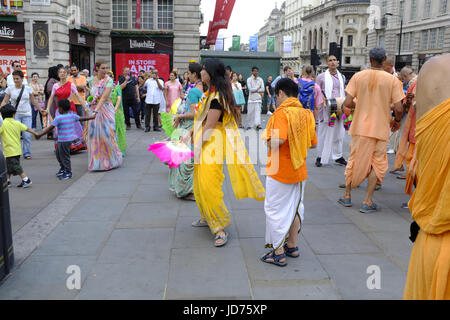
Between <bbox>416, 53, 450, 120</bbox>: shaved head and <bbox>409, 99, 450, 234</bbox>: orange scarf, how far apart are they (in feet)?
0.19

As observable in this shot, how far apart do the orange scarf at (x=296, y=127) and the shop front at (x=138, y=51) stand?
22.1 metres

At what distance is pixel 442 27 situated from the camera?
4266 cm

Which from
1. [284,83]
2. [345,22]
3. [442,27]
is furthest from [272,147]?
[345,22]

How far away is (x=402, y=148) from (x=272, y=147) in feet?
13.3

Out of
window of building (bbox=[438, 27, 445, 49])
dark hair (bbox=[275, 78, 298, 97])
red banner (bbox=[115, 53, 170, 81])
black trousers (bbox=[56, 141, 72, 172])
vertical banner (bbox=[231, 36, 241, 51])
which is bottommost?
black trousers (bbox=[56, 141, 72, 172])

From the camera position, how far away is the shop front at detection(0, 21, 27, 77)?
60.5 feet

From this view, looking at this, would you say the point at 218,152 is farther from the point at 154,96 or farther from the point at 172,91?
the point at 154,96

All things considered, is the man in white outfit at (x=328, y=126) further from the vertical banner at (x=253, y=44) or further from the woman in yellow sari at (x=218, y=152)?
the vertical banner at (x=253, y=44)

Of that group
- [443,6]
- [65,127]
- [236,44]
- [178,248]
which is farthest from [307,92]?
[443,6]

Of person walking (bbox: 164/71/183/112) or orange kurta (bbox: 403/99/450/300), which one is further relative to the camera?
person walking (bbox: 164/71/183/112)

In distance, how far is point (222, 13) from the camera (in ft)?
70.6

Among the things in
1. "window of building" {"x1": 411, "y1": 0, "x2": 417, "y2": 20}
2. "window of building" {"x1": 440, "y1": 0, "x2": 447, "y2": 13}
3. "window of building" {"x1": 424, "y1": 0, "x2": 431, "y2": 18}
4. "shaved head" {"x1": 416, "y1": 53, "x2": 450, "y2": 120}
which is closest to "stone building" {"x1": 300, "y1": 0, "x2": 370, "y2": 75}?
"window of building" {"x1": 411, "y1": 0, "x2": 417, "y2": 20}

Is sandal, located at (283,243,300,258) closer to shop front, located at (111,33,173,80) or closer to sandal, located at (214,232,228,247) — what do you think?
sandal, located at (214,232,228,247)
